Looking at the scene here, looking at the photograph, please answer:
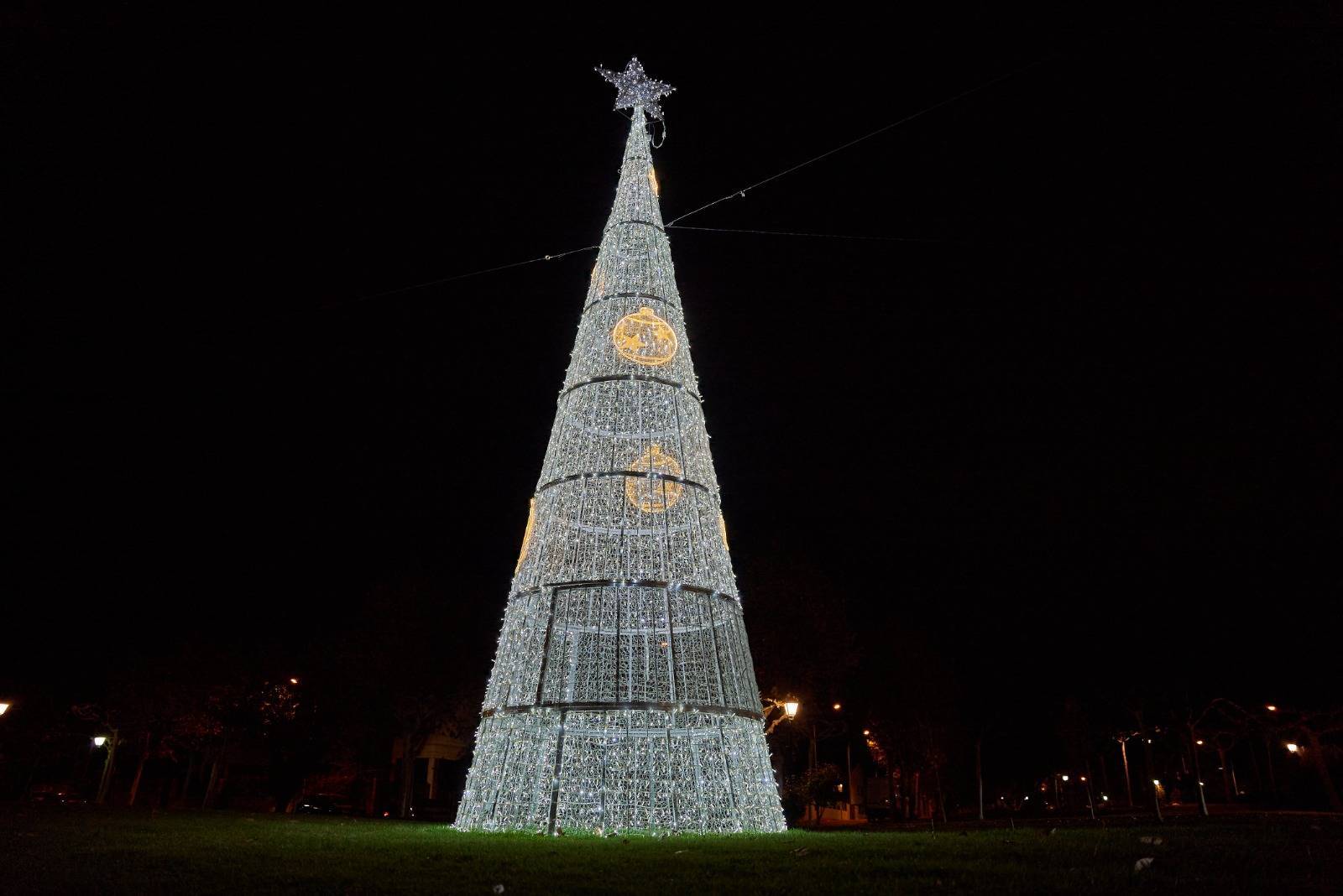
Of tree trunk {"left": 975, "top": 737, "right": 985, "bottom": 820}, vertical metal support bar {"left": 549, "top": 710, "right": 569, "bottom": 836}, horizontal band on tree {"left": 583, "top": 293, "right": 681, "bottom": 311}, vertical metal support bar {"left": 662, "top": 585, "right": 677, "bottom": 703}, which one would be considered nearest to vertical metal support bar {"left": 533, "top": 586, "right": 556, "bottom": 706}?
vertical metal support bar {"left": 549, "top": 710, "right": 569, "bottom": 836}

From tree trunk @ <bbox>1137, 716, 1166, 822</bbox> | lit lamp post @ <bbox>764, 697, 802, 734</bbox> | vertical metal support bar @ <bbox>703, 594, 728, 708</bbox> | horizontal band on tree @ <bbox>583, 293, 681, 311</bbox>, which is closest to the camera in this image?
vertical metal support bar @ <bbox>703, 594, 728, 708</bbox>

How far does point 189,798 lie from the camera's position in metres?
43.1

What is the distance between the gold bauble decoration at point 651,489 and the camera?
40.3 ft

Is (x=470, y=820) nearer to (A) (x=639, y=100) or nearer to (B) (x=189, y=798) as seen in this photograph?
(A) (x=639, y=100)

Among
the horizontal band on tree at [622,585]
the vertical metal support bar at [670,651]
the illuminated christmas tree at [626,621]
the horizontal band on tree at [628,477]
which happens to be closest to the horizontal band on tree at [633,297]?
the illuminated christmas tree at [626,621]

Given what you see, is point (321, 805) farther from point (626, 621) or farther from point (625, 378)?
point (625, 378)

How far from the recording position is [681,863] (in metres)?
7.25

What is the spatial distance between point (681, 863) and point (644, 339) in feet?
25.5

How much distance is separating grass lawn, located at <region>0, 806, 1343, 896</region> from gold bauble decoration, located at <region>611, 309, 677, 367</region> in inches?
263

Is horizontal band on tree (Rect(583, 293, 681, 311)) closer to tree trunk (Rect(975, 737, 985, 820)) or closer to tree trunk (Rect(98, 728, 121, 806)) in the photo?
tree trunk (Rect(975, 737, 985, 820))

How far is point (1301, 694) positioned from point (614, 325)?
3104 centimetres

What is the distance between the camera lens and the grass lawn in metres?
5.87

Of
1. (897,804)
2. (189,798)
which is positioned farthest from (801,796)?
(189,798)

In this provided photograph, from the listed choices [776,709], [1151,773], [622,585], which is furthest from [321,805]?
[1151,773]
